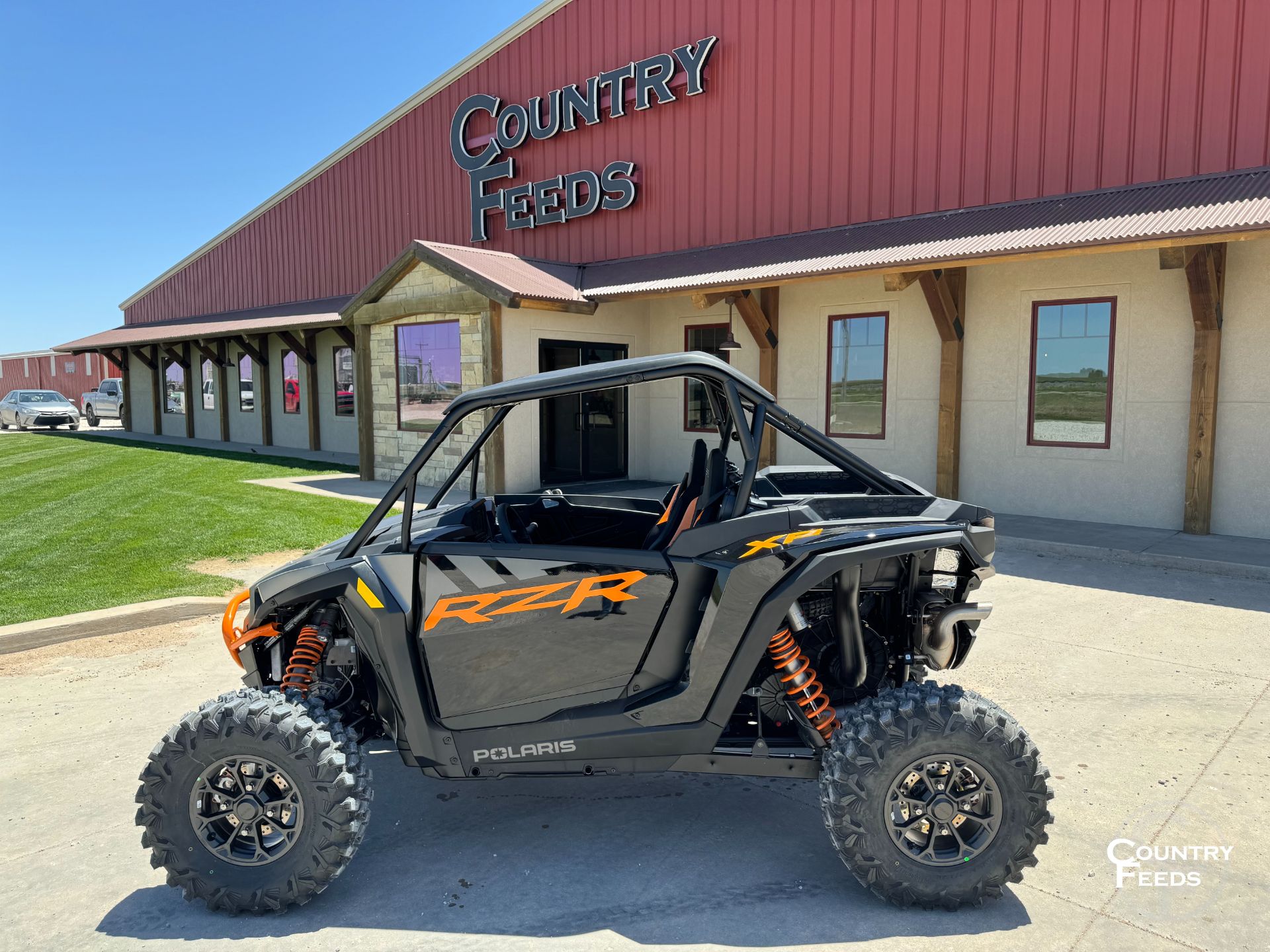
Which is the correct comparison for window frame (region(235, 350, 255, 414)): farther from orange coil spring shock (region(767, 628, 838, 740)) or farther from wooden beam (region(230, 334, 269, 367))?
orange coil spring shock (region(767, 628, 838, 740))

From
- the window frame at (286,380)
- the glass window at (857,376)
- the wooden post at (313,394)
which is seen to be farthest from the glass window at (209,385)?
the glass window at (857,376)

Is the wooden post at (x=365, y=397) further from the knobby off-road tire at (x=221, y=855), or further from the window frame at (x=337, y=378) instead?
the knobby off-road tire at (x=221, y=855)

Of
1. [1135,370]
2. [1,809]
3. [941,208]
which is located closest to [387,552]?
[1,809]

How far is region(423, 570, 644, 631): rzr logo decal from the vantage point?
2957 mm

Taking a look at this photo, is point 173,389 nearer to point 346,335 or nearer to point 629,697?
point 346,335

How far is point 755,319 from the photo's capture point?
13.1 meters

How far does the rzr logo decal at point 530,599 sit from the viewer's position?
296 centimetres

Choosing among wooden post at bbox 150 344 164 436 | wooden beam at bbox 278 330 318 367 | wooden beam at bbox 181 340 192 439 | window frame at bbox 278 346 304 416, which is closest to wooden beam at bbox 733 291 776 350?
wooden beam at bbox 278 330 318 367

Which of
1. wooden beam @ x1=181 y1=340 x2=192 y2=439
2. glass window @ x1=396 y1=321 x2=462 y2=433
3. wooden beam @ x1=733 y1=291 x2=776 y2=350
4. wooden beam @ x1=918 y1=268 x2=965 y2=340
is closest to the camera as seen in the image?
wooden beam @ x1=918 y1=268 x2=965 y2=340

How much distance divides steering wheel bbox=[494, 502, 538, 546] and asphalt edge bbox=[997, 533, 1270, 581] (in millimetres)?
6871

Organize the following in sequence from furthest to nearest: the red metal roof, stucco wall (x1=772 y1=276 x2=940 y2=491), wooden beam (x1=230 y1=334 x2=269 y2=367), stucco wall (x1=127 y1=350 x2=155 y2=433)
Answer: stucco wall (x1=127 y1=350 x2=155 y2=433), wooden beam (x1=230 y1=334 x2=269 y2=367), the red metal roof, stucco wall (x1=772 y1=276 x2=940 y2=491)

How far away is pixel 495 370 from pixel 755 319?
4.07 meters

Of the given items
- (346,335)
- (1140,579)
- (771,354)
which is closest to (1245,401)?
(1140,579)

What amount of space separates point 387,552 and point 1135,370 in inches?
380
